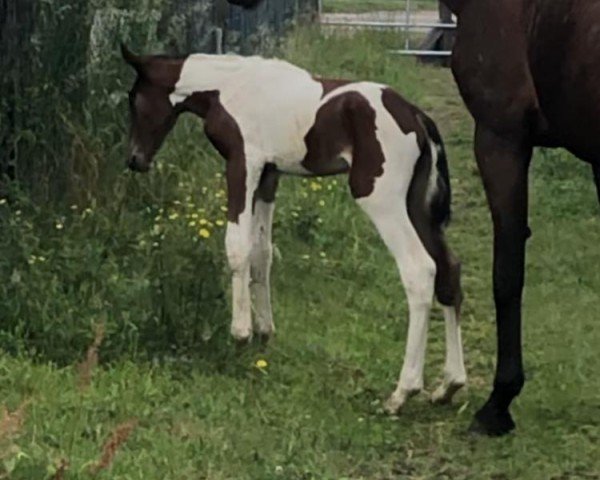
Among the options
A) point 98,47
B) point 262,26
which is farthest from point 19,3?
point 262,26

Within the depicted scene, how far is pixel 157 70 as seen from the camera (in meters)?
7.87

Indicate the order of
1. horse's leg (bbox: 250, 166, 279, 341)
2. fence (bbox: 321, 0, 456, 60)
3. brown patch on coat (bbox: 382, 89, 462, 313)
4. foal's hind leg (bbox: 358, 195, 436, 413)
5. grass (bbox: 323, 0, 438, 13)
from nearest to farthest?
foal's hind leg (bbox: 358, 195, 436, 413) → brown patch on coat (bbox: 382, 89, 462, 313) → horse's leg (bbox: 250, 166, 279, 341) → fence (bbox: 321, 0, 456, 60) → grass (bbox: 323, 0, 438, 13)

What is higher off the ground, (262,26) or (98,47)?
(98,47)

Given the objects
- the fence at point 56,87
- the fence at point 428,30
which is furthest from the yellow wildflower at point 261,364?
the fence at point 428,30

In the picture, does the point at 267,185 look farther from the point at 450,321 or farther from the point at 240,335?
the point at 450,321

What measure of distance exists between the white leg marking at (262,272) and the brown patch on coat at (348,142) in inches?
17.2

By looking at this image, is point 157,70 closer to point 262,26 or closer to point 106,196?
point 106,196

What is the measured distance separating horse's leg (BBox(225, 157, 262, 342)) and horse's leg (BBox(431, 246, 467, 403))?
0.87 metres

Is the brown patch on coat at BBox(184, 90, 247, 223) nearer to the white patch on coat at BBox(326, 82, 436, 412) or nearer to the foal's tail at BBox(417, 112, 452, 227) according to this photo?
the white patch on coat at BBox(326, 82, 436, 412)

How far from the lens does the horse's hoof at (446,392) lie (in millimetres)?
7242

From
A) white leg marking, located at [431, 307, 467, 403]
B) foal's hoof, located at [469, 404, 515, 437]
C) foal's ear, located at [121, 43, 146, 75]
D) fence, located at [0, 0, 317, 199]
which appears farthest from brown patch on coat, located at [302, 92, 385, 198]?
fence, located at [0, 0, 317, 199]

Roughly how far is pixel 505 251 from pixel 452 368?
67 centimetres

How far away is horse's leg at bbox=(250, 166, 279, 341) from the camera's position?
7.82 m

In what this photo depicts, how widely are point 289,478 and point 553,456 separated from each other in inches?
46.0
